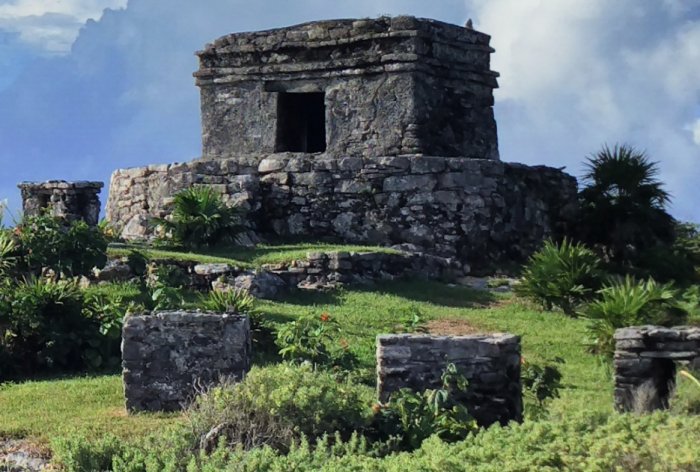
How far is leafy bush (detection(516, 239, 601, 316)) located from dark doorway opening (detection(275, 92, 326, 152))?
5.70 metres

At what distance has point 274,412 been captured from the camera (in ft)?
23.7

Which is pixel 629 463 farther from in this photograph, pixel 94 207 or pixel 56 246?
pixel 94 207

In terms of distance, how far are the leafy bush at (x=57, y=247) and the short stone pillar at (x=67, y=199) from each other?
680 cm

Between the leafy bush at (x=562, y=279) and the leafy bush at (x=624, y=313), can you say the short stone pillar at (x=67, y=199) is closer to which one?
the leafy bush at (x=562, y=279)

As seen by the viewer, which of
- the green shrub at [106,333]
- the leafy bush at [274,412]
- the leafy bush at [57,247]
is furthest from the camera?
the leafy bush at [57,247]

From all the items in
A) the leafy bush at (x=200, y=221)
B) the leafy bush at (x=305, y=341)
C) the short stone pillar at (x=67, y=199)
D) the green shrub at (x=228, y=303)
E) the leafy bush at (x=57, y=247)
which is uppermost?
the short stone pillar at (x=67, y=199)

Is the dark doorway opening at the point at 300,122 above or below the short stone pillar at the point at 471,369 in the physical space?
above

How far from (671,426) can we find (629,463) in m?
0.82

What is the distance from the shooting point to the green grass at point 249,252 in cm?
1434

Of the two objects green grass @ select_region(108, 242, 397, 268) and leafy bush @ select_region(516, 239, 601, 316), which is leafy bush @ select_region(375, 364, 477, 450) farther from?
green grass @ select_region(108, 242, 397, 268)

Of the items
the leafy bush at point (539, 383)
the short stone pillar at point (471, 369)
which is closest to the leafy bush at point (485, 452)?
→ the short stone pillar at point (471, 369)

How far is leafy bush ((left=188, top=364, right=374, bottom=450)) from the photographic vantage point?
7184mm

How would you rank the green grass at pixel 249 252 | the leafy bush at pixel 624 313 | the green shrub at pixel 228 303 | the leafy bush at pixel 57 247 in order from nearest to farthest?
the green shrub at pixel 228 303, the leafy bush at pixel 624 313, the leafy bush at pixel 57 247, the green grass at pixel 249 252

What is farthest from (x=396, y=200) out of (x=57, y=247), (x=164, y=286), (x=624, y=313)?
(x=57, y=247)
